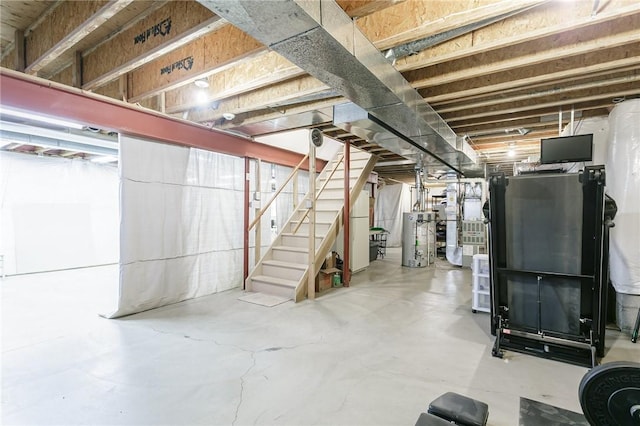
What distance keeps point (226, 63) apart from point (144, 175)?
209 centimetres

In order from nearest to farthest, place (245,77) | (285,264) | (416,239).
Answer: (245,77)
(285,264)
(416,239)

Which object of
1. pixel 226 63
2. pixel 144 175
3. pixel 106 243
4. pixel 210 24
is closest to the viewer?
pixel 210 24

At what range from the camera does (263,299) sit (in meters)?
4.61

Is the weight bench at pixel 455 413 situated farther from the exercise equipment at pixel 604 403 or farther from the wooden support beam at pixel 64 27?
the wooden support beam at pixel 64 27

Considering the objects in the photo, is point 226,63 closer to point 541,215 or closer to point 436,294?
point 541,215

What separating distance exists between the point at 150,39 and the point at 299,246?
369 cm

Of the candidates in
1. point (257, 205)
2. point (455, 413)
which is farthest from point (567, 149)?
point (257, 205)

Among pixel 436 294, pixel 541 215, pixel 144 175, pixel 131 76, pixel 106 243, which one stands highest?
pixel 131 76

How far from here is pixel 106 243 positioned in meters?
7.45

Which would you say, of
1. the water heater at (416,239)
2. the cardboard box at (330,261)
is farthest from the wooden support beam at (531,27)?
the water heater at (416,239)

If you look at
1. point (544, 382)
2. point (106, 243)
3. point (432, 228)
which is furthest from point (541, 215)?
point (106, 243)

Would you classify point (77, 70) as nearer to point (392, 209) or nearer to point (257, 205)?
point (257, 205)

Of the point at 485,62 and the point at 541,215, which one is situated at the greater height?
the point at 485,62

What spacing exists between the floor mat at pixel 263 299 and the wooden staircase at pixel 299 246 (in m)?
0.13
